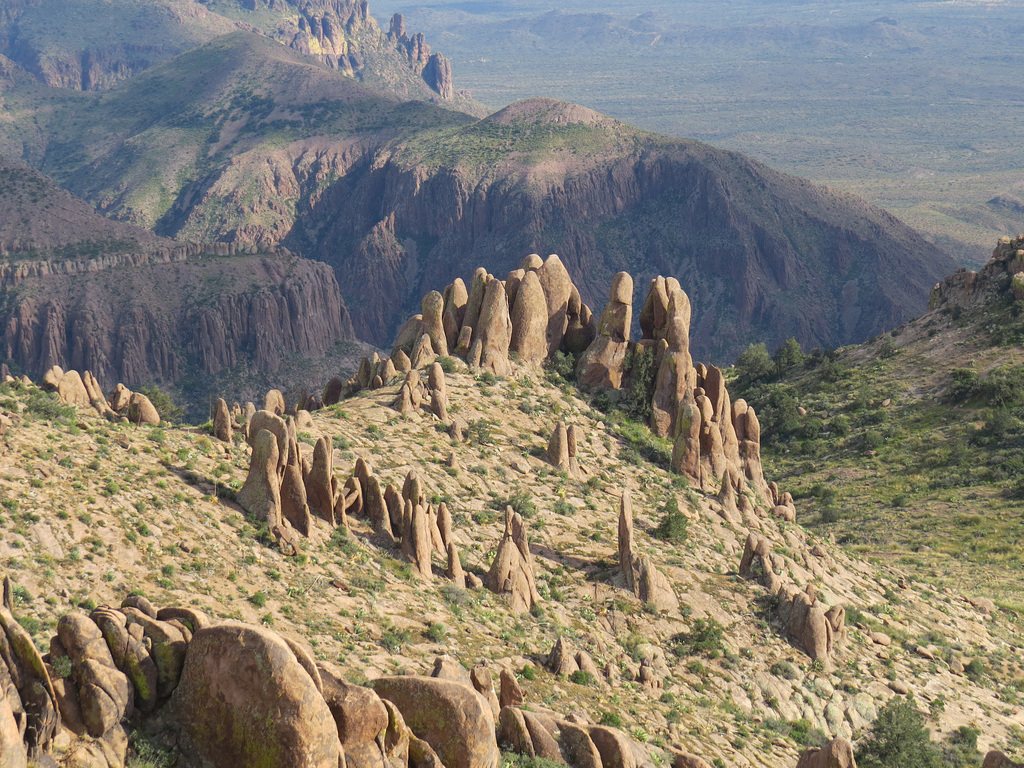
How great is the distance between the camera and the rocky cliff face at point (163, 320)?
521ft

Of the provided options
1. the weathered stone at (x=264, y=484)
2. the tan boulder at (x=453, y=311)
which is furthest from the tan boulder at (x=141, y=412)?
the tan boulder at (x=453, y=311)

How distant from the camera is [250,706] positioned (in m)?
23.9

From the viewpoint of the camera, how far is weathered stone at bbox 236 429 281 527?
41594mm

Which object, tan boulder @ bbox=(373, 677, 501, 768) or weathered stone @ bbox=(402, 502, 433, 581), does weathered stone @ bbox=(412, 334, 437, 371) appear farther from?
tan boulder @ bbox=(373, 677, 501, 768)

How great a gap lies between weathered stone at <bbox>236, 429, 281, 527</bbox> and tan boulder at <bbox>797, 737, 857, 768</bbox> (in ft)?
70.6

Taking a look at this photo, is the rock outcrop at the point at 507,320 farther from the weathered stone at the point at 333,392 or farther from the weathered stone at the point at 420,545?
the weathered stone at the point at 420,545

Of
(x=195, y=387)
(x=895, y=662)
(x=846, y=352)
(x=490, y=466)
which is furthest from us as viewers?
(x=195, y=387)

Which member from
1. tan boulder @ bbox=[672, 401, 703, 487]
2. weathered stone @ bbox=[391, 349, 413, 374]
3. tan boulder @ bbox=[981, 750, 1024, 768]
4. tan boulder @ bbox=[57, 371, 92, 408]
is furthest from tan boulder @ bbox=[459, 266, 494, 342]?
Answer: tan boulder @ bbox=[981, 750, 1024, 768]

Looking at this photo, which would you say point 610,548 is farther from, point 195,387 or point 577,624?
point 195,387

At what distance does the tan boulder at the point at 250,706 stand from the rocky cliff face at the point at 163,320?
145004 mm

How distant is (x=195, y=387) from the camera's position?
6462 inches

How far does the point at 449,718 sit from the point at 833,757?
50.3 ft

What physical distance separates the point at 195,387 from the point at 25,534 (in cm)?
13391

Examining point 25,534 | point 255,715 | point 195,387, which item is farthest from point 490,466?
point 195,387
